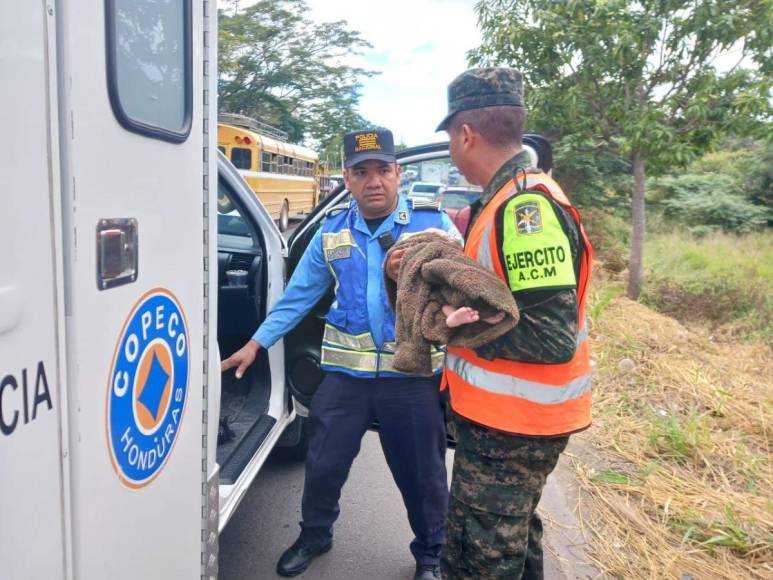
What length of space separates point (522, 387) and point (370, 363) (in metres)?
0.85

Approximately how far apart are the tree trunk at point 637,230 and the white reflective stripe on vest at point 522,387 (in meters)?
6.15

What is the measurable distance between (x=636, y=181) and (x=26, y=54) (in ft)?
24.7

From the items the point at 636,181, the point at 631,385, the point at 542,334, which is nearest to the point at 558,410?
the point at 542,334

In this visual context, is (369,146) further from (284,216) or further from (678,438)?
(284,216)

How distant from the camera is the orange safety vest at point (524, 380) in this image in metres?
1.80

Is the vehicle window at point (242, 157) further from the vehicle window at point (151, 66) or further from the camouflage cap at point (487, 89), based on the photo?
the vehicle window at point (151, 66)

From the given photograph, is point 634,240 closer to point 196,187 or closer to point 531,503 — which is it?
point 531,503

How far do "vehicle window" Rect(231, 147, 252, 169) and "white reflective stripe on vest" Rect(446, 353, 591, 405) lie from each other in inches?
517

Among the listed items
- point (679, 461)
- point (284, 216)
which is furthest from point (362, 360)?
point (284, 216)

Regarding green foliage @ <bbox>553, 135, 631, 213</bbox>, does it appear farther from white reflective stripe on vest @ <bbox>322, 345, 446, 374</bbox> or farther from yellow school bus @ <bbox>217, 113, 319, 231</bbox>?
white reflective stripe on vest @ <bbox>322, 345, 446, 374</bbox>

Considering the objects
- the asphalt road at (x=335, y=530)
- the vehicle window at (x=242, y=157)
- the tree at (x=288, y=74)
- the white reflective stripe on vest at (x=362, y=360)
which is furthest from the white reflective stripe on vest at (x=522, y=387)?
the tree at (x=288, y=74)

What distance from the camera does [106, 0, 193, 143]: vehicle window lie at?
1.26m

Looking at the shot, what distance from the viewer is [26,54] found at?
1.00 metres

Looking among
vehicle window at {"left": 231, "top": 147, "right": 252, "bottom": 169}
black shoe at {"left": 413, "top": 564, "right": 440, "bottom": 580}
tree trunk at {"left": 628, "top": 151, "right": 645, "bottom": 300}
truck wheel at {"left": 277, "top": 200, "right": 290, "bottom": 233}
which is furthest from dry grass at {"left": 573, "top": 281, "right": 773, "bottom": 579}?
→ truck wheel at {"left": 277, "top": 200, "right": 290, "bottom": 233}
